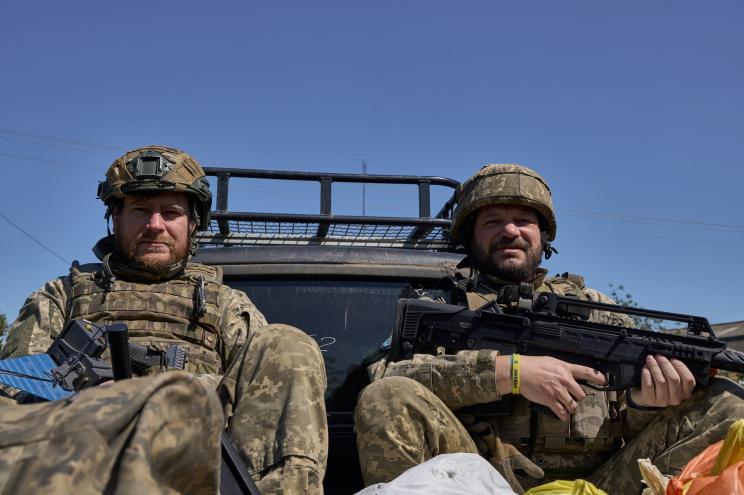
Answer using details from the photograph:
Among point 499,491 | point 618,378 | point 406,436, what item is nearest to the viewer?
point 499,491

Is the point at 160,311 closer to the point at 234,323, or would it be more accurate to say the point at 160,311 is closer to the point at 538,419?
the point at 234,323

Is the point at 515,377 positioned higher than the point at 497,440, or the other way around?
the point at 515,377

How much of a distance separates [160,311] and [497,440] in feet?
5.02

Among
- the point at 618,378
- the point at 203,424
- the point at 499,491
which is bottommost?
the point at 499,491

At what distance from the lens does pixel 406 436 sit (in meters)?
2.89

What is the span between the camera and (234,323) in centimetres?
346

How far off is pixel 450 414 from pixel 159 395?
2177 millimetres

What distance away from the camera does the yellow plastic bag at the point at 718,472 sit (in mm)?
2236

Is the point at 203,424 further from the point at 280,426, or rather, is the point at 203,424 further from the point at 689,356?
the point at 689,356

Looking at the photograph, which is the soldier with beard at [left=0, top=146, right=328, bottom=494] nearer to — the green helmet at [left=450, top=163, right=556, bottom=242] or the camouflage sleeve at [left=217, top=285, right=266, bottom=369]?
the camouflage sleeve at [left=217, top=285, right=266, bottom=369]

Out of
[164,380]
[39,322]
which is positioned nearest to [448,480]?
[164,380]

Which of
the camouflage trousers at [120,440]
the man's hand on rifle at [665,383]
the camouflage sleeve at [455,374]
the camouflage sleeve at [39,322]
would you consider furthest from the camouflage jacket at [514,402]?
the camouflage trousers at [120,440]

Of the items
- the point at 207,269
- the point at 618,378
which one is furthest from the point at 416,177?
the point at 618,378

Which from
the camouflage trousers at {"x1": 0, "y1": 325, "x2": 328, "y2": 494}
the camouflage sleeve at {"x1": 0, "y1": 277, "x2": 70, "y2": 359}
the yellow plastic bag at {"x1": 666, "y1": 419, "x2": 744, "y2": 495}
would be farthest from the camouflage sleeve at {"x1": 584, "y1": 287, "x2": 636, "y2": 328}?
the camouflage trousers at {"x1": 0, "y1": 325, "x2": 328, "y2": 494}
